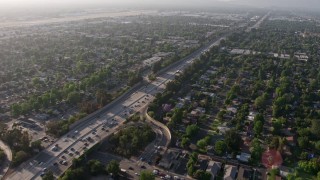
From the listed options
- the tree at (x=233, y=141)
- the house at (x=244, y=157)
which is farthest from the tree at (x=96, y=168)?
the house at (x=244, y=157)

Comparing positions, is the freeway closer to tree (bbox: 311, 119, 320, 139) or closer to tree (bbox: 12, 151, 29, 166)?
tree (bbox: 12, 151, 29, 166)

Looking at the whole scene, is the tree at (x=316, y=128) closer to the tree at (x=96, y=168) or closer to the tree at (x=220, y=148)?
the tree at (x=220, y=148)

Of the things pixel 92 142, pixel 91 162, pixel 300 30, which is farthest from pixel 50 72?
pixel 300 30

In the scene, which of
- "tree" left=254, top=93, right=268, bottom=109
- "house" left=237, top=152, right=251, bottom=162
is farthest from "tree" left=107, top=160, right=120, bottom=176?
"tree" left=254, top=93, right=268, bottom=109

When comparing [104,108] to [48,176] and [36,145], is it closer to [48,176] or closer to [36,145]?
[36,145]

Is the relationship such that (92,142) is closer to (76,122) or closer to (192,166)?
(76,122)

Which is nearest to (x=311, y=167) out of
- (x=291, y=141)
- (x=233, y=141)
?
(x=291, y=141)

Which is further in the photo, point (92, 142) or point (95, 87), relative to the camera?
point (95, 87)
